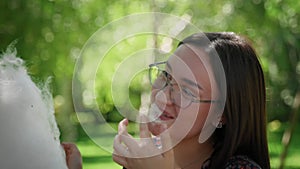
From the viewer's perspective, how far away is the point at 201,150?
1.50 meters

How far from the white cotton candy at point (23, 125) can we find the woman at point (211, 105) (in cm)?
17

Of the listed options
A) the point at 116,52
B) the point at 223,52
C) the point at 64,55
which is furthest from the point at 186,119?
the point at 64,55

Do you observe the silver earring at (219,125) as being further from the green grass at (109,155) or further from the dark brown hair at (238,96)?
the green grass at (109,155)

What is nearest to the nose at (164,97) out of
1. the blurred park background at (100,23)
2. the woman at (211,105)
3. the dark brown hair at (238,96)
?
the woman at (211,105)

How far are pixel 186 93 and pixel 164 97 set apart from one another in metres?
0.06

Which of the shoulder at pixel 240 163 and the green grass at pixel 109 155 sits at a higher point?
the shoulder at pixel 240 163

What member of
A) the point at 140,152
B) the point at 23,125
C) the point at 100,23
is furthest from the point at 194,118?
the point at 100,23

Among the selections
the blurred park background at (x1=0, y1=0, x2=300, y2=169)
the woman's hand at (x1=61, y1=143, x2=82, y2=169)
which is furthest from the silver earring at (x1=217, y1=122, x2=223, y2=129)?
the blurred park background at (x1=0, y1=0, x2=300, y2=169)

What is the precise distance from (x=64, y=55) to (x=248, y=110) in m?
2.24

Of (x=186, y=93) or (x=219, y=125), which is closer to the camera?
(x=186, y=93)

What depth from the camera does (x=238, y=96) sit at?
4.76 ft

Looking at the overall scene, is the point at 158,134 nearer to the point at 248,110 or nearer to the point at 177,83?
the point at 177,83

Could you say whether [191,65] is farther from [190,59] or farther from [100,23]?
[100,23]

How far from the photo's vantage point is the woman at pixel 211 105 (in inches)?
53.2
